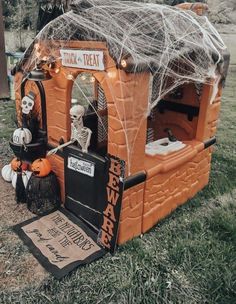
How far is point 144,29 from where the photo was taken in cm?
341

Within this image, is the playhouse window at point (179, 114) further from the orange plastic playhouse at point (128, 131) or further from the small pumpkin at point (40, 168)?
the small pumpkin at point (40, 168)

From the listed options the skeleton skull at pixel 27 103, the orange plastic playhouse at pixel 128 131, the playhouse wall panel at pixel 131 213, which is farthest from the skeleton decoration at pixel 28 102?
the playhouse wall panel at pixel 131 213

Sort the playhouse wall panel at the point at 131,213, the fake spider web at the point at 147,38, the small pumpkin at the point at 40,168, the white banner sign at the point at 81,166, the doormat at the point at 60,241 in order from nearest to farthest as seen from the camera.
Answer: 1. the fake spider web at the point at 147,38
2. the doormat at the point at 60,241
3. the playhouse wall panel at the point at 131,213
4. the white banner sign at the point at 81,166
5. the small pumpkin at the point at 40,168

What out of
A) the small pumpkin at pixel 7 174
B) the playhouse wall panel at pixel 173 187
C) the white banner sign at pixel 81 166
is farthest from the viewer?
the small pumpkin at pixel 7 174

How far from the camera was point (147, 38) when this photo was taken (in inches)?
130

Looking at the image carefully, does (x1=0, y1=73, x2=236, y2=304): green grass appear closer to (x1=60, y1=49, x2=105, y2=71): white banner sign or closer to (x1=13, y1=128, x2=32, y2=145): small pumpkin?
(x1=13, y1=128, x2=32, y2=145): small pumpkin

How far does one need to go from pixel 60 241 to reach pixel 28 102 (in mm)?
1806

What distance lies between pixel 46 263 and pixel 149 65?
2279mm

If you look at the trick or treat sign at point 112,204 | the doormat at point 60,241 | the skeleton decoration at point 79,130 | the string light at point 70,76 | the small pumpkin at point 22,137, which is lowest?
the doormat at point 60,241

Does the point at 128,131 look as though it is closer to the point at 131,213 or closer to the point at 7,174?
the point at 131,213

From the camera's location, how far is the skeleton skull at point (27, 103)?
414 centimetres

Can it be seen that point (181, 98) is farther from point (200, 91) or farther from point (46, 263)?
point (46, 263)

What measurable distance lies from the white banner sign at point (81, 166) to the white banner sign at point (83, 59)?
3.48ft

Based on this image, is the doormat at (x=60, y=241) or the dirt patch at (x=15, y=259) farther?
the doormat at (x=60, y=241)
